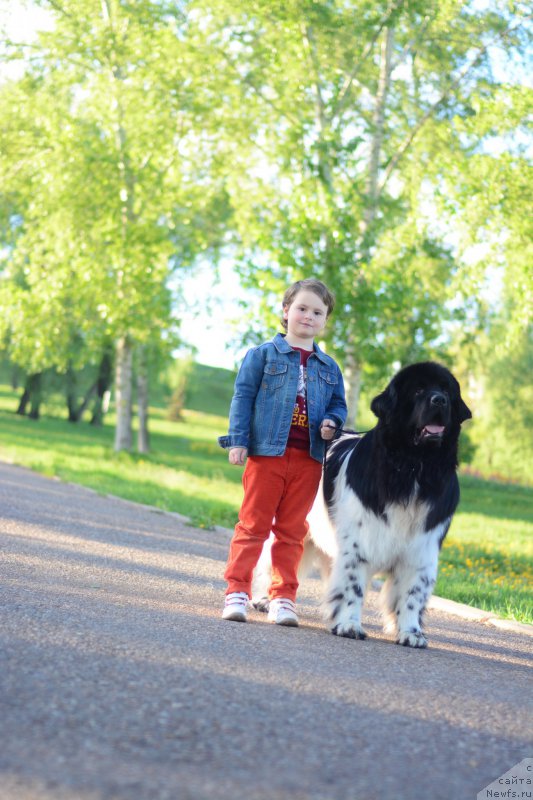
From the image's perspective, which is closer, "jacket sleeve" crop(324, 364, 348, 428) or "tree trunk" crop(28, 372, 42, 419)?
"jacket sleeve" crop(324, 364, 348, 428)

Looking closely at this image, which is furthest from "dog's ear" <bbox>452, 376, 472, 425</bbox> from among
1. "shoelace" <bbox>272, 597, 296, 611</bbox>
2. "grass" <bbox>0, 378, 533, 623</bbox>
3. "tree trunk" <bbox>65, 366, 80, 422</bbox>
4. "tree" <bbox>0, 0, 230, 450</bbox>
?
"tree trunk" <bbox>65, 366, 80, 422</bbox>

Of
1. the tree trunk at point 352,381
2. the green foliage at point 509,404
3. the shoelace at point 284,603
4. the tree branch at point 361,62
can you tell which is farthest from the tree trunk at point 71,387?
the shoelace at point 284,603

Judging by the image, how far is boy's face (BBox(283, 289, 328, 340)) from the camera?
6.11 meters

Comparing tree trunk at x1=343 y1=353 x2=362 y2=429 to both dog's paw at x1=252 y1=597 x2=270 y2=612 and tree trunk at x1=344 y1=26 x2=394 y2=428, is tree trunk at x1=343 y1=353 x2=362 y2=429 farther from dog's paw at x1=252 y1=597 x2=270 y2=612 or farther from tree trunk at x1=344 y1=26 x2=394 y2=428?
dog's paw at x1=252 y1=597 x2=270 y2=612

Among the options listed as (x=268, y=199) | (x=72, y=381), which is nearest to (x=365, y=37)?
(x=268, y=199)

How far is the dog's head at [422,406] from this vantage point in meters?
5.58

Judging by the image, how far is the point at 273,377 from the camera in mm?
6125

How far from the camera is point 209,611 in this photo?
596 cm

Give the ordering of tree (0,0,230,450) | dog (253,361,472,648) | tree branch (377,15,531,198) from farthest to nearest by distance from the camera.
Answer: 1. tree (0,0,230,450)
2. tree branch (377,15,531,198)
3. dog (253,361,472,648)

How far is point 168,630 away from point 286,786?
2234 millimetres

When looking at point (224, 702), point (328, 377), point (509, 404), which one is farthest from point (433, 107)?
point (509, 404)

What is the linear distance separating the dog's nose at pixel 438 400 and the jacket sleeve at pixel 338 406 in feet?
2.70

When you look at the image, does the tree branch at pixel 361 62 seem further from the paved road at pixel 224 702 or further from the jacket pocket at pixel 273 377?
the paved road at pixel 224 702

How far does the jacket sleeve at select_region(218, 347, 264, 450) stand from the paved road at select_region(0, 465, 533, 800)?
1043 millimetres
